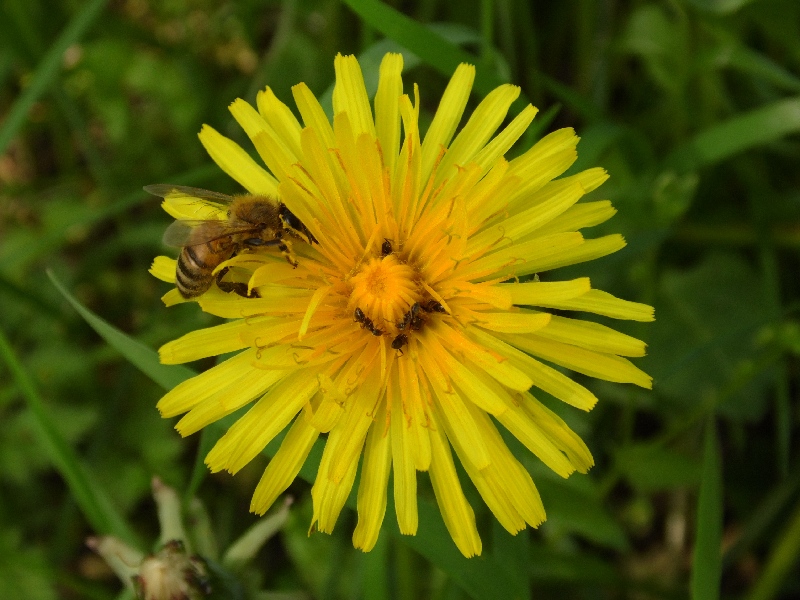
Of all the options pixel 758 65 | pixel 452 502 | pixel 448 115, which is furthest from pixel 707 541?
pixel 758 65

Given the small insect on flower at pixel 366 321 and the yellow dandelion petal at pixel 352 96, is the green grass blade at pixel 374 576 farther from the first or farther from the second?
the yellow dandelion petal at pixel 352 96

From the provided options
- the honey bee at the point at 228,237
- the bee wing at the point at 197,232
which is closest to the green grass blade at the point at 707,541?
the honey bee at the point at 228,237

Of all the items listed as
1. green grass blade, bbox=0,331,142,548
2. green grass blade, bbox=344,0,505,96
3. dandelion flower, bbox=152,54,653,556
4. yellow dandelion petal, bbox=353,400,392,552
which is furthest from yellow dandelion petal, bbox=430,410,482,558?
green grass blade, bbox=0,331,142,548

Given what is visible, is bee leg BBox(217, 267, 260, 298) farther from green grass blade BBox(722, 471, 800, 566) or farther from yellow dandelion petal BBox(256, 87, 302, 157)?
green grass blade BBox(722, 471, 800, 566)

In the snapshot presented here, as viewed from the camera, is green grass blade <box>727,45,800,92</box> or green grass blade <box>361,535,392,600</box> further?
green grass blade <box>727,45,800,92</box>

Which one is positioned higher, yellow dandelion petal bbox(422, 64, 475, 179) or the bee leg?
yellow dandelion petal bbox(422, 64, 475, 179)

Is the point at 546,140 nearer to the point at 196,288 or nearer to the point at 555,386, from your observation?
the point at 555,386

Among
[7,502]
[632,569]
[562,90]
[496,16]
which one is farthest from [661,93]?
[7,502]

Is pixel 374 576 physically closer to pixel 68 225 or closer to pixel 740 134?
pixel 68 225
